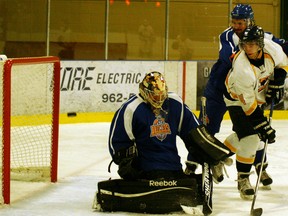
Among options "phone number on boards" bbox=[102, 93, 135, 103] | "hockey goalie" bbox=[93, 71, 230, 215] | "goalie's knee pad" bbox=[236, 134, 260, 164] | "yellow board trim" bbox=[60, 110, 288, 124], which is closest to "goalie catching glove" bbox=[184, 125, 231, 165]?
"hockey goalie" bbox=[93, 71, 230, 215]

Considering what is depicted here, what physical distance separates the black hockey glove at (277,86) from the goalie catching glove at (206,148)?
1.96ft

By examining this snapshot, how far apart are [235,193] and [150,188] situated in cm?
92

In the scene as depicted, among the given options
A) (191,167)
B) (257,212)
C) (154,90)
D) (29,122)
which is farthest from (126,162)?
(29,122)

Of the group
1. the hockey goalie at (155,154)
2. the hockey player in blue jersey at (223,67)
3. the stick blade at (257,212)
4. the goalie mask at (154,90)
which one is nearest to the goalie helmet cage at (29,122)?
the hockey goalie at (155,154)

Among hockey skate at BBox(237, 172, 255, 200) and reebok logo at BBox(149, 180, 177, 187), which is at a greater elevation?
reebok logo at BBox(149, 180, 177, 187)

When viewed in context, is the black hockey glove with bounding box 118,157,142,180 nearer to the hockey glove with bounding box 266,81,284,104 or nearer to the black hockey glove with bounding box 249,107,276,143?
the black hockey glove with bounding box 249,107,276,143

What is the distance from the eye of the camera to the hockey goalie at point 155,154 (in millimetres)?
4355

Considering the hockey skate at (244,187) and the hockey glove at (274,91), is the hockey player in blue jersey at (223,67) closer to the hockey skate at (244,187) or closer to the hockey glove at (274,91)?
the hockey skate at (244,187)

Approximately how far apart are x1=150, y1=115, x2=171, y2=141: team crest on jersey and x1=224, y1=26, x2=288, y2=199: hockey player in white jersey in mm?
478

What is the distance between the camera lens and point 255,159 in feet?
17.0

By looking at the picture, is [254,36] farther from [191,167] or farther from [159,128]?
[191,167]

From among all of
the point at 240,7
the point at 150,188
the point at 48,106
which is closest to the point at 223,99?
the point at 240,7

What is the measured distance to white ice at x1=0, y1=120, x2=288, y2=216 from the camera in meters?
4.53

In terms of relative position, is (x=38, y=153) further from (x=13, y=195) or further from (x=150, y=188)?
(x=150, y=188)
